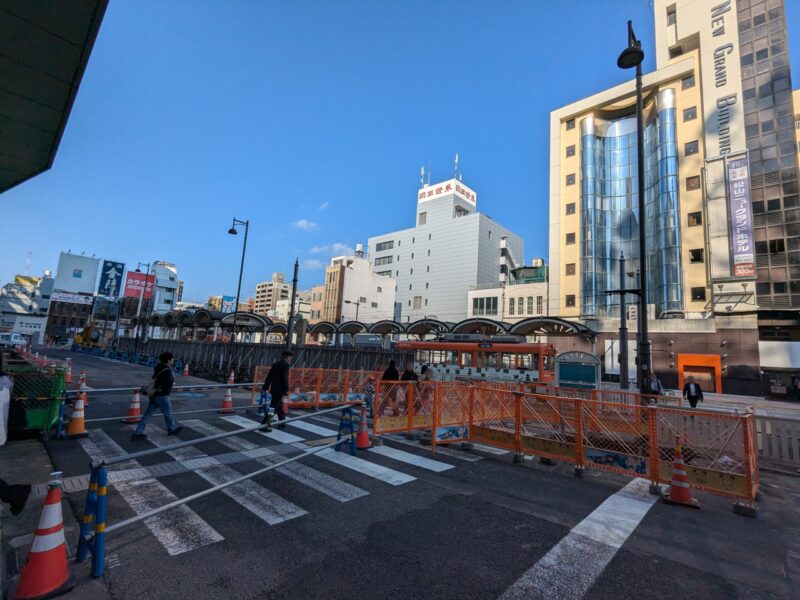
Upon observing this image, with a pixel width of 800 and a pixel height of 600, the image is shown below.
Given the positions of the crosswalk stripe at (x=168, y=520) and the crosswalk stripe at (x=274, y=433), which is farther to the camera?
the crosswalk stripe at (x=274, y=433)

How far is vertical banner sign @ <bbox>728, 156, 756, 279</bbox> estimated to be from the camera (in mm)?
31844

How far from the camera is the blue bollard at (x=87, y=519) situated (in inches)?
138

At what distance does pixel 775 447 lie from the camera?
9.34 meters

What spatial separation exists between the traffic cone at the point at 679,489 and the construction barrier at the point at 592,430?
40cm

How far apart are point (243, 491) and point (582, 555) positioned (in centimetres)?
456

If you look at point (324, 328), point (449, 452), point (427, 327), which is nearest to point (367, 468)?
point (449, 452)

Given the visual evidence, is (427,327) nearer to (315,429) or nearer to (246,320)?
(246,320)

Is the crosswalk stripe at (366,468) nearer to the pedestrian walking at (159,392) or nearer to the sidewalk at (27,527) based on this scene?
the pedestrian walking at (159,392)

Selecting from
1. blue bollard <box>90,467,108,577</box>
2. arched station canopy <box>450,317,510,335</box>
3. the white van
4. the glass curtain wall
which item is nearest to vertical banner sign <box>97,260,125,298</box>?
the white van

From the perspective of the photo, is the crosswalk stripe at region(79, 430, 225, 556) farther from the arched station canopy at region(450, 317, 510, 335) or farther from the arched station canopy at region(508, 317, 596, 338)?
the arched station canopy at region(450, 317, 510, 335)

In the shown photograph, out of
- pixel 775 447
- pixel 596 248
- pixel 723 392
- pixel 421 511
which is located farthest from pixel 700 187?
pixel 421 511

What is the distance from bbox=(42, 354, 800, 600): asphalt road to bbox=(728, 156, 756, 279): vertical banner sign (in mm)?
32534

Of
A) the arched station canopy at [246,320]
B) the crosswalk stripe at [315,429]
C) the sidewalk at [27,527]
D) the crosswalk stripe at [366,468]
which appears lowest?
the sidewalk at [27,527]

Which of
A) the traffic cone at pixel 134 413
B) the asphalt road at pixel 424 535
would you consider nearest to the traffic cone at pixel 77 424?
the asphalt road at pixel 424 535
